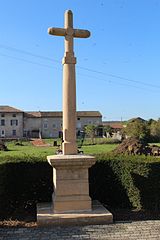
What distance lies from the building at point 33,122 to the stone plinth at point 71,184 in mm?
90540

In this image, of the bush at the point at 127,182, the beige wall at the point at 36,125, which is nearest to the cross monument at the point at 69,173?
the bush at the point at 127,182

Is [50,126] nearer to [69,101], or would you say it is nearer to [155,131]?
[155,131]

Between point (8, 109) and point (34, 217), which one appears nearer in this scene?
point (34, 217)

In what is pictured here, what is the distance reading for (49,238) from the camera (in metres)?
7.25

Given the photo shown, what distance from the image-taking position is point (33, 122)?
348ft

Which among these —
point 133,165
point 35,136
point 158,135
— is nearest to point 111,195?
point 133,165

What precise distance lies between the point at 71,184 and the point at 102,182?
176 centimetres

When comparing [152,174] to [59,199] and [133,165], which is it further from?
[59,199]

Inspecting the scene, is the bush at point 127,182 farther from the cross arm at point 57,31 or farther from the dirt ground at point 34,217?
the cross arm at point 57,31

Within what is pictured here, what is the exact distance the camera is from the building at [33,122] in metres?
102

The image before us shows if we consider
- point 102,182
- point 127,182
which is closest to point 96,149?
point 102,182

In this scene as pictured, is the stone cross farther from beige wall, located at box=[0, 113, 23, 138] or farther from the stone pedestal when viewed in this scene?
beige wall, located at box=[0, 113, 23, 138]

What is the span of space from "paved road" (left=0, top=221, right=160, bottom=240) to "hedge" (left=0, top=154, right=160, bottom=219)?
1426 mm

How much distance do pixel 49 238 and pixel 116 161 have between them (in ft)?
12.0
